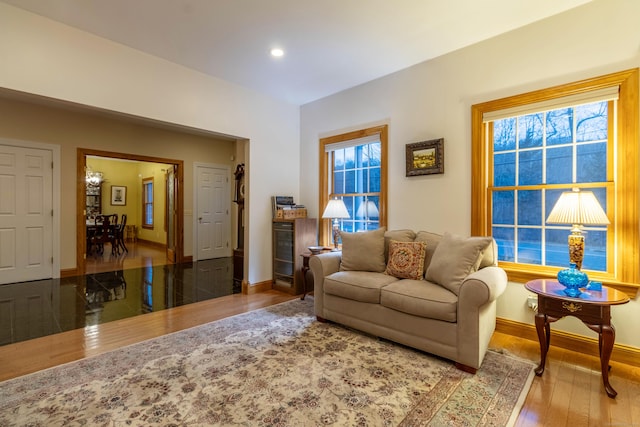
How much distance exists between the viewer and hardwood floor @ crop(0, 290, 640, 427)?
172cm

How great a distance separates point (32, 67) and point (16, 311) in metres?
2.63

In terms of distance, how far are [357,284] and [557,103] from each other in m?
2.33

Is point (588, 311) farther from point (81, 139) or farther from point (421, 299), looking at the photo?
point (81, 139)

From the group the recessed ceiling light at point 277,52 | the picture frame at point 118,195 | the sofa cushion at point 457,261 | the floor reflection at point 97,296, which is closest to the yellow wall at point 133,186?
the picture frame at point 118,195

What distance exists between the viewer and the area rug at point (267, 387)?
5.49 feet

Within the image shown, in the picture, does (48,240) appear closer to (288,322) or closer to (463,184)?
(288,322)

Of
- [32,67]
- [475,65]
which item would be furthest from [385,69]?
[32,67]

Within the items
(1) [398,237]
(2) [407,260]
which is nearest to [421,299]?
(2) [407,260]

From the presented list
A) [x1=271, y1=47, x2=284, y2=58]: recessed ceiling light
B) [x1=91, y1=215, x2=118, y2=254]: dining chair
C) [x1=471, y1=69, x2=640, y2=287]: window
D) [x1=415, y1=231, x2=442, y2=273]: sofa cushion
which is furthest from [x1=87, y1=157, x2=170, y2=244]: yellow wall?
[x1=471, y1=69, x2=640, y2=287]: window

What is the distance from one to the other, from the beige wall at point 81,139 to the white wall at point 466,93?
3.48 metres

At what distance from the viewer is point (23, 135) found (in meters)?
4.62

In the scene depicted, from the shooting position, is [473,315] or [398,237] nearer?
[473,315]

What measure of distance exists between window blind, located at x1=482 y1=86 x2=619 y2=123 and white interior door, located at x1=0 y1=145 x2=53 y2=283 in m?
6.35

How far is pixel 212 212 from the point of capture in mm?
6742
